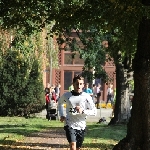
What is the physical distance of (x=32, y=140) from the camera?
17.2m

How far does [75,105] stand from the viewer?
9789 millimetres

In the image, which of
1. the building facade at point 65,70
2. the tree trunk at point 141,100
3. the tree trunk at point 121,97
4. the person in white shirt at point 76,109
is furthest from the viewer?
the building facade at point 65,70

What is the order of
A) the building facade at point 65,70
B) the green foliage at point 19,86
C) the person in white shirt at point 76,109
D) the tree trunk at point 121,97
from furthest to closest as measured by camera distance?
the building facade at point 65,70
the green foliage at point 19,86
the tree trunk at point 121,97
the person in white shirt at point 76,109

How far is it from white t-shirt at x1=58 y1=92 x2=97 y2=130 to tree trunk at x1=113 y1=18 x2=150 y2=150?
343 cm

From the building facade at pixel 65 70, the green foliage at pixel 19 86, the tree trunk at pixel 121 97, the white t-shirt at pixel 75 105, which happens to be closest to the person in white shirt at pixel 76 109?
the white t-shirt at pixel 75 105

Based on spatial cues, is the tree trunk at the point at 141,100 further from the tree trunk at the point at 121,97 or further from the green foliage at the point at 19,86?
the green foliage at the point at 19,86

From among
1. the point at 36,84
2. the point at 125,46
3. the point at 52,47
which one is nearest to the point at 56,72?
the point at 52,47

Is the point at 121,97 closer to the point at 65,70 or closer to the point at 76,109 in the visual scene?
the point at 76,109

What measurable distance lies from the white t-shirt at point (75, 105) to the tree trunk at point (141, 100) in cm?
343

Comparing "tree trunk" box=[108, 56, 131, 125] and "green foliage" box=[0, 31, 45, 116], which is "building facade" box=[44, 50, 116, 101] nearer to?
"green foliage" box=[0, 31, 45, 116]

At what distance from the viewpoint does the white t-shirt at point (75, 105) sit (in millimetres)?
9789

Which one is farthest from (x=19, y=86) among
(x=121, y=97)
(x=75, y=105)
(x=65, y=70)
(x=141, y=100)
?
(x=65, y=70)

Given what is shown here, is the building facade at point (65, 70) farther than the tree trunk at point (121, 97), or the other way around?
the building facade at point (65, 70)

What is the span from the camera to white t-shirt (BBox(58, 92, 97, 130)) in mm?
9789
